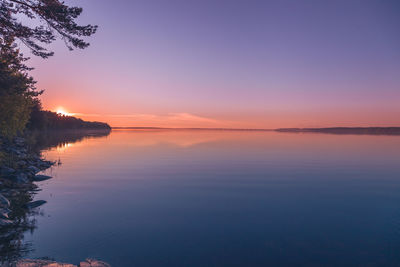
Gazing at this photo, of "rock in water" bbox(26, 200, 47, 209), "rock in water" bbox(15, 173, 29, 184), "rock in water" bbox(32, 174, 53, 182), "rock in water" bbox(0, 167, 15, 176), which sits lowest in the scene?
"rock in water" bbox(32, 174, 53, 182)

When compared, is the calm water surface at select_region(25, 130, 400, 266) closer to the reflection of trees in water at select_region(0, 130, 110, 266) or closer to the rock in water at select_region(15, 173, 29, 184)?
the reflection of trees in water at select_region(0, 130, 110, 266)

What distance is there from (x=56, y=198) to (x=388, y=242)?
20987mm

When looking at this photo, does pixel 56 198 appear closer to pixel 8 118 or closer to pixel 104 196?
pixel 104 196

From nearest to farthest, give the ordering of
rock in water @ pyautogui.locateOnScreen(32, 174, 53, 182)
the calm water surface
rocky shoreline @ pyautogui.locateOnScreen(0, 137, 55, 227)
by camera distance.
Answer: the calm water surface → rocky shoreline @ pyautogui.locateOnScreen(0, 137, 55, 227) → rock in water @ pyautogui.locateOnScreen(32, 174, 53, 182)

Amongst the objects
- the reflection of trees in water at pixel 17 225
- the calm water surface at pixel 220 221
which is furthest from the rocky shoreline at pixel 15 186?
the calm water surface at pixel 220 221

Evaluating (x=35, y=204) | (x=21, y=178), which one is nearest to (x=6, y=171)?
(x=21, y=178)

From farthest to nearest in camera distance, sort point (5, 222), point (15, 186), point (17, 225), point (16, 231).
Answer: point (15, 186), point (17, 225), point (5, 222), point (16, 231)

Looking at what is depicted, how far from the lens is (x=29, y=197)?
17.0 meters

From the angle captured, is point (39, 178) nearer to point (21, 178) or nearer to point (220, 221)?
point (21, 178)

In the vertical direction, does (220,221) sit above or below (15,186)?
below

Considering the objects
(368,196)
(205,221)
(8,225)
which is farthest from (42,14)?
(368,196)

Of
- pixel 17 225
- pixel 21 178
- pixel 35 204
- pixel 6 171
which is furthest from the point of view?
pixel 6 171

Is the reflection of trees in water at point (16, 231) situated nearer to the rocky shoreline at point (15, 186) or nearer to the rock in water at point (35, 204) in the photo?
the rocky shoreline at point (15, 186)

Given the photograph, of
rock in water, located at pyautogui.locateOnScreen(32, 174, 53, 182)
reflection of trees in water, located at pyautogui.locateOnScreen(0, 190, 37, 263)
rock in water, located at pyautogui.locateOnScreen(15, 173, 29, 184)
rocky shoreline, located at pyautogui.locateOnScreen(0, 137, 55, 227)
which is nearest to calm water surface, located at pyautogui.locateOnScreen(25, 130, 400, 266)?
reflection of trees in water, located at pyautogui.locateOnScreen(0, 190, 37, 263)
